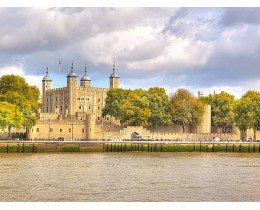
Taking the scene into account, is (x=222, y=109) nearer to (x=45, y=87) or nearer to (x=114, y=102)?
(x=114, y=102)

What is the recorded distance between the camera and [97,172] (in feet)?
140

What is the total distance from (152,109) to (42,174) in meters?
48.9

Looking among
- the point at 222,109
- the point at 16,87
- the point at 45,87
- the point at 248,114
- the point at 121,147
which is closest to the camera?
the point at 121,147

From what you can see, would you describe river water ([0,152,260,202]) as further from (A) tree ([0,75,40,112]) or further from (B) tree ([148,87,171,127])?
(B) tree ([148,87,171,127])

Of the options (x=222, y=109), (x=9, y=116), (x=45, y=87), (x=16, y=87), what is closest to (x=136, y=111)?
(x=16, y=87)

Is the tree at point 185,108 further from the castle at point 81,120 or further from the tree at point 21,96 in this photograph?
the tree at point 21,96

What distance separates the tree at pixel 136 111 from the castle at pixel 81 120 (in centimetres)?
139

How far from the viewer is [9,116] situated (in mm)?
67875

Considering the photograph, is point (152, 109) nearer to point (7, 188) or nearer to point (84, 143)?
point (84, 143)

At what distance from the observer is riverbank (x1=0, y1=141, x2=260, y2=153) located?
212 feet

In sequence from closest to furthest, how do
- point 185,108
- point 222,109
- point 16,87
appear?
point 16,87
point 185,108
point 222,109

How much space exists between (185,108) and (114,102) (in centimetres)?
1108

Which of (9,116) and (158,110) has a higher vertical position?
(158,110)
